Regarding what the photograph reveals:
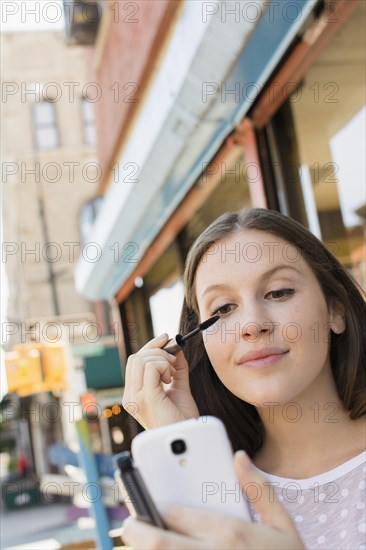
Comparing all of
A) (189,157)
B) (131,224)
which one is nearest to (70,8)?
(131,224)

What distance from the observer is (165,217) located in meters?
5.42

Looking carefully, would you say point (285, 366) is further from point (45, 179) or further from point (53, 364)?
point (45, 179)

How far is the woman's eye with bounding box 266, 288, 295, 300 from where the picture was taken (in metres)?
1.35

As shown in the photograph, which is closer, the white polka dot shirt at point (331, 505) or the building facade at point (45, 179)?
the white polka dot shirt at point (331, 505)

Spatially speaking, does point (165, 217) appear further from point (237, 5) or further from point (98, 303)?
point (98, 303)

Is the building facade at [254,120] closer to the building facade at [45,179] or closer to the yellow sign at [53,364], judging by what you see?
the yellow sign at [53,364]

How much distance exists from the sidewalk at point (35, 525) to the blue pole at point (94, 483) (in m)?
1.29

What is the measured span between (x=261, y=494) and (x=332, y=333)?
2.27 feet

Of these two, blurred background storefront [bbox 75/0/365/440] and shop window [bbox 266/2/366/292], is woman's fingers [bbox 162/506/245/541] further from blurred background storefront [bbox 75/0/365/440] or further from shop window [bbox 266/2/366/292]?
shop window [bbox 266/2/366/292]

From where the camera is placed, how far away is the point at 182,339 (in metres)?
1.42

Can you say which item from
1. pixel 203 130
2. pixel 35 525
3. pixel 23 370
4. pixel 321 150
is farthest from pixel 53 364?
pixel 321 150

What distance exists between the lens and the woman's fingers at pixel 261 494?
0.89m

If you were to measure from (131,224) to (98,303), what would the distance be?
1419 cm

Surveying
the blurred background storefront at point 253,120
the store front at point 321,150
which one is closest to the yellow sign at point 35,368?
the blurred background storefront at point 253,120
